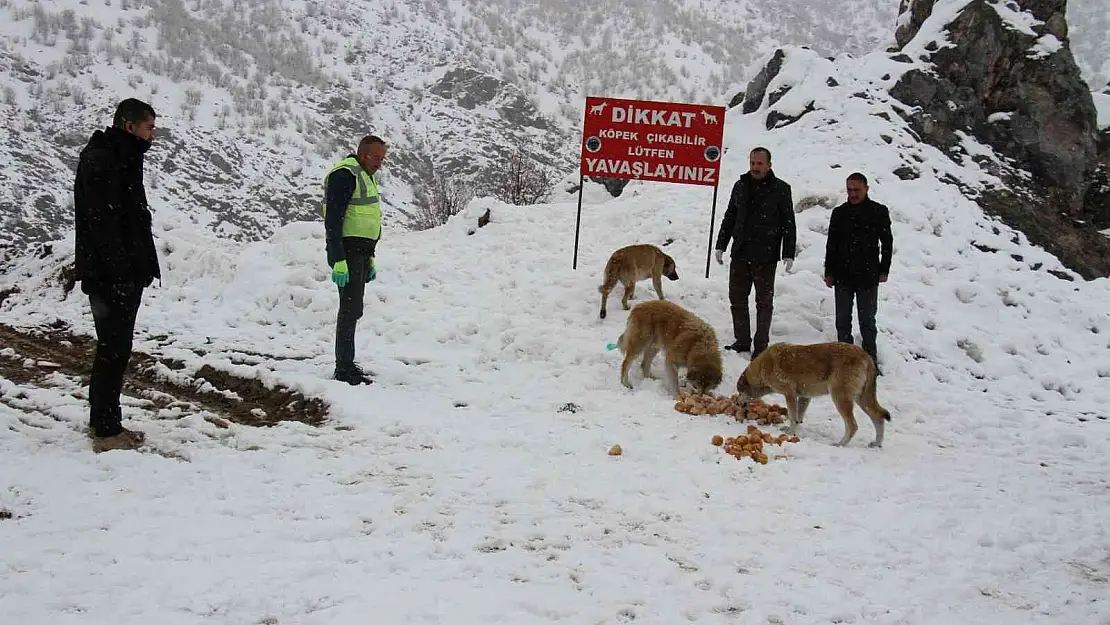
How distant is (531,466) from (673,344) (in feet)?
8.77

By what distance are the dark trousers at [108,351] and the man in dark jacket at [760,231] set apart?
251 inches

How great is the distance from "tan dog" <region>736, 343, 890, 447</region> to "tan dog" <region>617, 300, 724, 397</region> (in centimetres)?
62

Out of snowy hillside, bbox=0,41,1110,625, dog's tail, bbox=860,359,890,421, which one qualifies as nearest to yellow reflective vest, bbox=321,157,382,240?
snowy hillside, bbox=0,41,1110,625

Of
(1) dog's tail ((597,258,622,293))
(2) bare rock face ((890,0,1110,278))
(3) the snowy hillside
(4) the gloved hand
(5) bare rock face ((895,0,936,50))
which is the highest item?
(5) bare rock face ((895,0,936,50))

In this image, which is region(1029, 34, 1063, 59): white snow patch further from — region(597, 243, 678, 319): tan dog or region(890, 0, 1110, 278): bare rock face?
region(597, 243, 678, 319): tan dog

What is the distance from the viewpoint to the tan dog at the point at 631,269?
368 inches

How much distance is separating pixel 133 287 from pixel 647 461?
13.3ft

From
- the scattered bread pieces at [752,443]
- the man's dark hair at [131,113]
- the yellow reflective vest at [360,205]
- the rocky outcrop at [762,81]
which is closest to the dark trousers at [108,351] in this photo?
the man's dark hair at [131,113]

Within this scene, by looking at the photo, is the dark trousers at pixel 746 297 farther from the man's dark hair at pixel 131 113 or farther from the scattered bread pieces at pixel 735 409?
the man's dark hair at pixel 131 113

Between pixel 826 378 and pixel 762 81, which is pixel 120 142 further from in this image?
pixel 762 81

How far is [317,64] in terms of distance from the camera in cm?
10175

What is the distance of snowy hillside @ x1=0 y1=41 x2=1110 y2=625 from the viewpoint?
10.2 ft

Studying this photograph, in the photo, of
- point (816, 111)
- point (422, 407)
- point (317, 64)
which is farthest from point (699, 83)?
point (422, 407)

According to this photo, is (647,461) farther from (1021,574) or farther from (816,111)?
(816,111)
